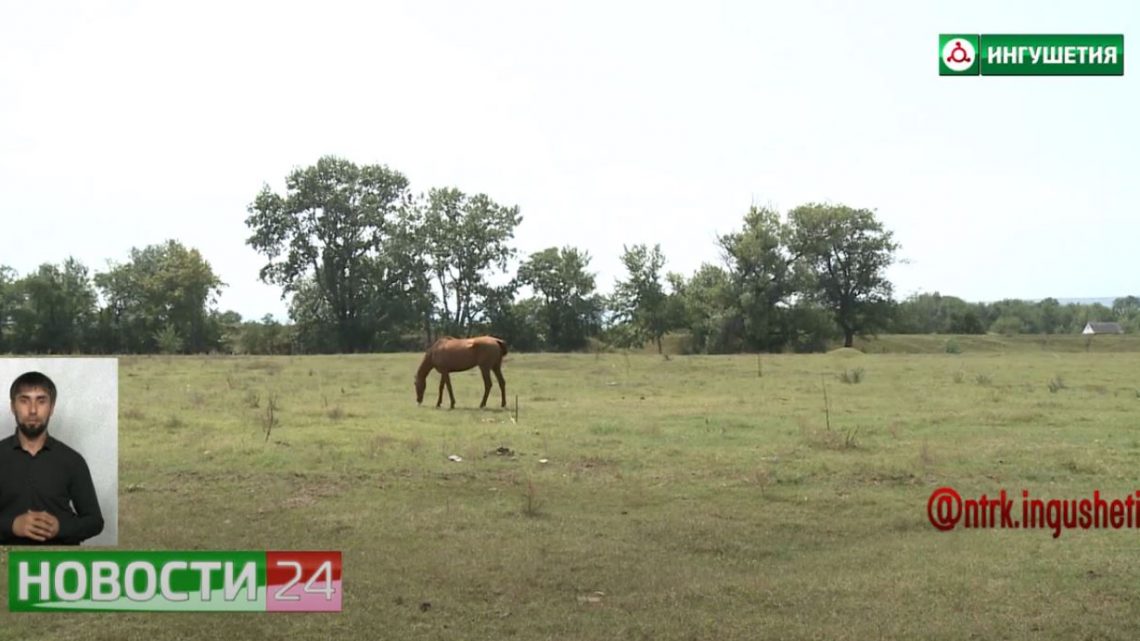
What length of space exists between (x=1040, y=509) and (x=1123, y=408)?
33.6 ft

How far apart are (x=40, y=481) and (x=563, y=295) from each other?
61393 mm

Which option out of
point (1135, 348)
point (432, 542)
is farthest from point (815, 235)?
point (432, 542)

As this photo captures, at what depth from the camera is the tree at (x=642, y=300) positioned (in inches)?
2694

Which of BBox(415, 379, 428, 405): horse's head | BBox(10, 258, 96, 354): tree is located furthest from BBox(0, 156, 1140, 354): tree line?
BBox(415, 379, 428, 405): horse's head

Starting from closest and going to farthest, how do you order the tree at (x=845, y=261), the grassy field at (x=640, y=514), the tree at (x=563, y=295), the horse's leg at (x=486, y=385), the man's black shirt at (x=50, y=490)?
the man's black shirt at (x=50, y=490), the grassy field at (x=640, y=514), the horse's leg at (x=486, y=385), the tree at (x=845, y=261), the tree at (x=563, y=295)

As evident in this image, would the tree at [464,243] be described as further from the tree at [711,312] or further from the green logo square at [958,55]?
the green logo square at [958,55]

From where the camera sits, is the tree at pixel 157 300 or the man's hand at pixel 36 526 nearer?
the man's hand at pixel 36 526

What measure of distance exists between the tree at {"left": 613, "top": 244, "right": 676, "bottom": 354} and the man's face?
207 ft

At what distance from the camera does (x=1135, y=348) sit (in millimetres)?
49719

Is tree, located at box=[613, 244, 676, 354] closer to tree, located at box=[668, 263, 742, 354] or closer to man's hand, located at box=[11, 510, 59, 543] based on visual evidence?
tree, located at box=[668, 263, 742, 354]

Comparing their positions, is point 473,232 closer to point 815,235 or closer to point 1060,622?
point 815,235

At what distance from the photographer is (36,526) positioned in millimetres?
6008

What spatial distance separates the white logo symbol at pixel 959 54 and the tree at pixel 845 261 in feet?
133

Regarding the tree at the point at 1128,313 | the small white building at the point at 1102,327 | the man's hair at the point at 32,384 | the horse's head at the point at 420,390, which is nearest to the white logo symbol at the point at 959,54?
the man's hair at the point at 32,384
